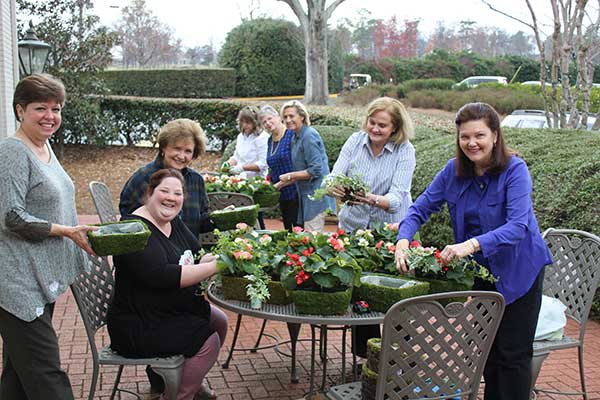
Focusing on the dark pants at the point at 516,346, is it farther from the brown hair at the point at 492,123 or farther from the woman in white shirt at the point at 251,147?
the woman in white shirt at the point at 251,147

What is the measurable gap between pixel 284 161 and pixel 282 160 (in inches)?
0.9

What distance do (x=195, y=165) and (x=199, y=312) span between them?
14.2m

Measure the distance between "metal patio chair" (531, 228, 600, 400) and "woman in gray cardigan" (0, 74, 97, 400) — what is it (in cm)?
244

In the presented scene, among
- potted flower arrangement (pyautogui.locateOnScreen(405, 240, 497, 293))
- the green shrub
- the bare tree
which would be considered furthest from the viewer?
the green shrub

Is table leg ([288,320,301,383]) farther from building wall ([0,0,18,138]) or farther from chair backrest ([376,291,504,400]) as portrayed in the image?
building wall ([0,0,18,138])

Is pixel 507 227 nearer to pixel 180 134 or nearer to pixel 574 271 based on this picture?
pixel 574 271

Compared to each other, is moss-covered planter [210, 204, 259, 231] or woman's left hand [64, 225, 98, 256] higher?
woman's left hand [64, 225, 98, 256]

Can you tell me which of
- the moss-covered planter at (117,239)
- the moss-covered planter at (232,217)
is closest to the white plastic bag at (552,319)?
the moss-covered planter at (232,217)

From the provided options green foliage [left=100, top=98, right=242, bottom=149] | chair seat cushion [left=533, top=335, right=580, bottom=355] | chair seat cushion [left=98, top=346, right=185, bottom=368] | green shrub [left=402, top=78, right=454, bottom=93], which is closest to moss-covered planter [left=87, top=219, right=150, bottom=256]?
chair seat cushion [left=98, top=346, right=185, bottom=368]

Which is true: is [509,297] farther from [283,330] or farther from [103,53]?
[103,53]

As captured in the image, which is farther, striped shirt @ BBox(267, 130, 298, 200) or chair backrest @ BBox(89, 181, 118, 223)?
striped shirt @ BBox(267, 130, 298, 200)

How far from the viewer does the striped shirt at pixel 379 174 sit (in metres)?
4.44

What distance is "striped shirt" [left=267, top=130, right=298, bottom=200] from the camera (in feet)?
20.3

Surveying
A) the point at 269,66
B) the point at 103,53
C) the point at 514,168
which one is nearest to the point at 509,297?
the point at 514,168
